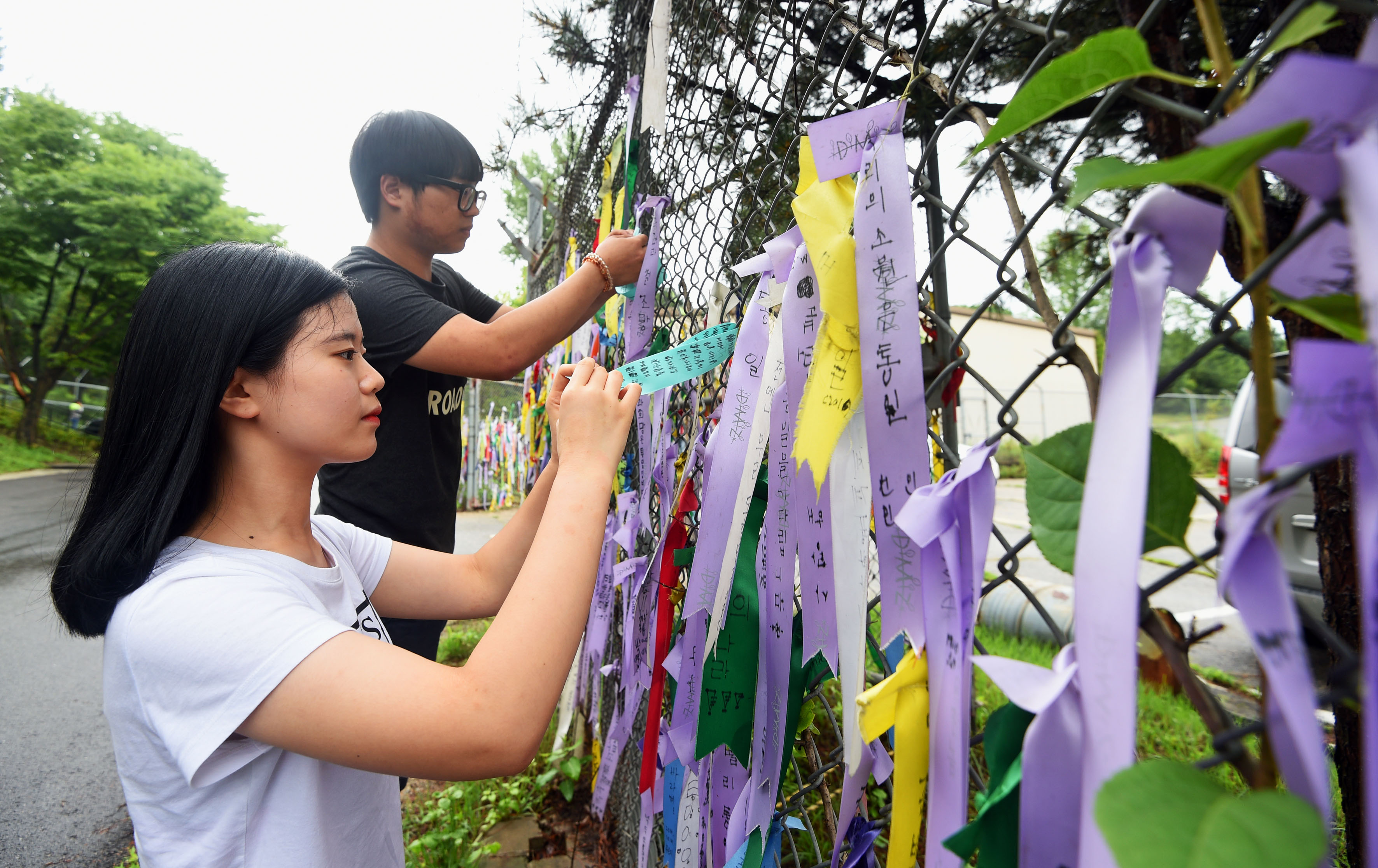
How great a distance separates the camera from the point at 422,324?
1489 mm

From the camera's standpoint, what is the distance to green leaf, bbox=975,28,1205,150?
375mm

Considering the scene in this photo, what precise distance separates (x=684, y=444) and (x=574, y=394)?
1.64ft

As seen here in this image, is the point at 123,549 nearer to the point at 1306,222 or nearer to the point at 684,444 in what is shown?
the point at 684,444

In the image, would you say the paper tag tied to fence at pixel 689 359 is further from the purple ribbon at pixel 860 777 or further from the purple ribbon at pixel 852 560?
the purple ribbon at pixel 860 777

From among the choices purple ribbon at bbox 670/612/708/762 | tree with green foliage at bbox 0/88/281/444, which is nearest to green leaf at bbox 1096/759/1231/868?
purple ribbon at bbox 670/612/708/762

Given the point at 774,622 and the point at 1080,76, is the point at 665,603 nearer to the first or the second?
the point at 774,622

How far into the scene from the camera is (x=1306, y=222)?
31cm

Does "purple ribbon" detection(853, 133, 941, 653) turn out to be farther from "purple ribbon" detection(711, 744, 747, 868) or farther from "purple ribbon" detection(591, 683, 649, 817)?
"purple ribbon" detection(591, 683, 649, 817)

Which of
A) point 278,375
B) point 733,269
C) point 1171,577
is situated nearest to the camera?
point 1171,577

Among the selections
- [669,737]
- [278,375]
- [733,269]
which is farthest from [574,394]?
[669,737]

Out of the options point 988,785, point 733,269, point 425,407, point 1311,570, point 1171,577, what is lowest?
point 1311,570

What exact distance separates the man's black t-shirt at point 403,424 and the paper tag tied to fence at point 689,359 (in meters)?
0.64

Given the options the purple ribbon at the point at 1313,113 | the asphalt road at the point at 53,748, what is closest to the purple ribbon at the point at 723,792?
the purple ribbon at the point at 1313,113

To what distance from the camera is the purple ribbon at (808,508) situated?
2.39 feet
